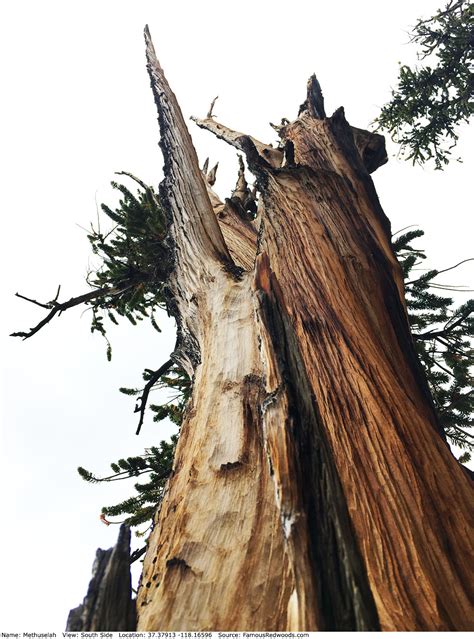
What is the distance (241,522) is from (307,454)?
0.58m

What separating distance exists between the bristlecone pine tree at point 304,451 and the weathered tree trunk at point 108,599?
28 centimetres

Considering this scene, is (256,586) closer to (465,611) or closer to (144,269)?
(465,611)

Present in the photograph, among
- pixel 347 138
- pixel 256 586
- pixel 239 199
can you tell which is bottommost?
pixel 256 586

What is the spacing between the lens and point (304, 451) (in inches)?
54.8

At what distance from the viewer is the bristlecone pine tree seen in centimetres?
130

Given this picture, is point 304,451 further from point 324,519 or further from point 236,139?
point 236,139

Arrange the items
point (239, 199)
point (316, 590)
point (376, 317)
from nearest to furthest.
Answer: point (316, 590), point (376, 317), point (239, 199)

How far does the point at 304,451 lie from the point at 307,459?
0.09ft

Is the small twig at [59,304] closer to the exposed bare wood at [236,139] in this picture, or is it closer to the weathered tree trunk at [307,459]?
the weathered tree trunk at [307,459]

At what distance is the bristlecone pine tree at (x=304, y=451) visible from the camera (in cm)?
130

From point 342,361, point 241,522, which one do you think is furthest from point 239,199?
point 241,522

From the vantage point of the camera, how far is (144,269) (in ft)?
15.9

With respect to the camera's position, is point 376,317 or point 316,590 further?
point 376,317

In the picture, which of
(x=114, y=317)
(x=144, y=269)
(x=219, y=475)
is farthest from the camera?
(x=114, y=317)
